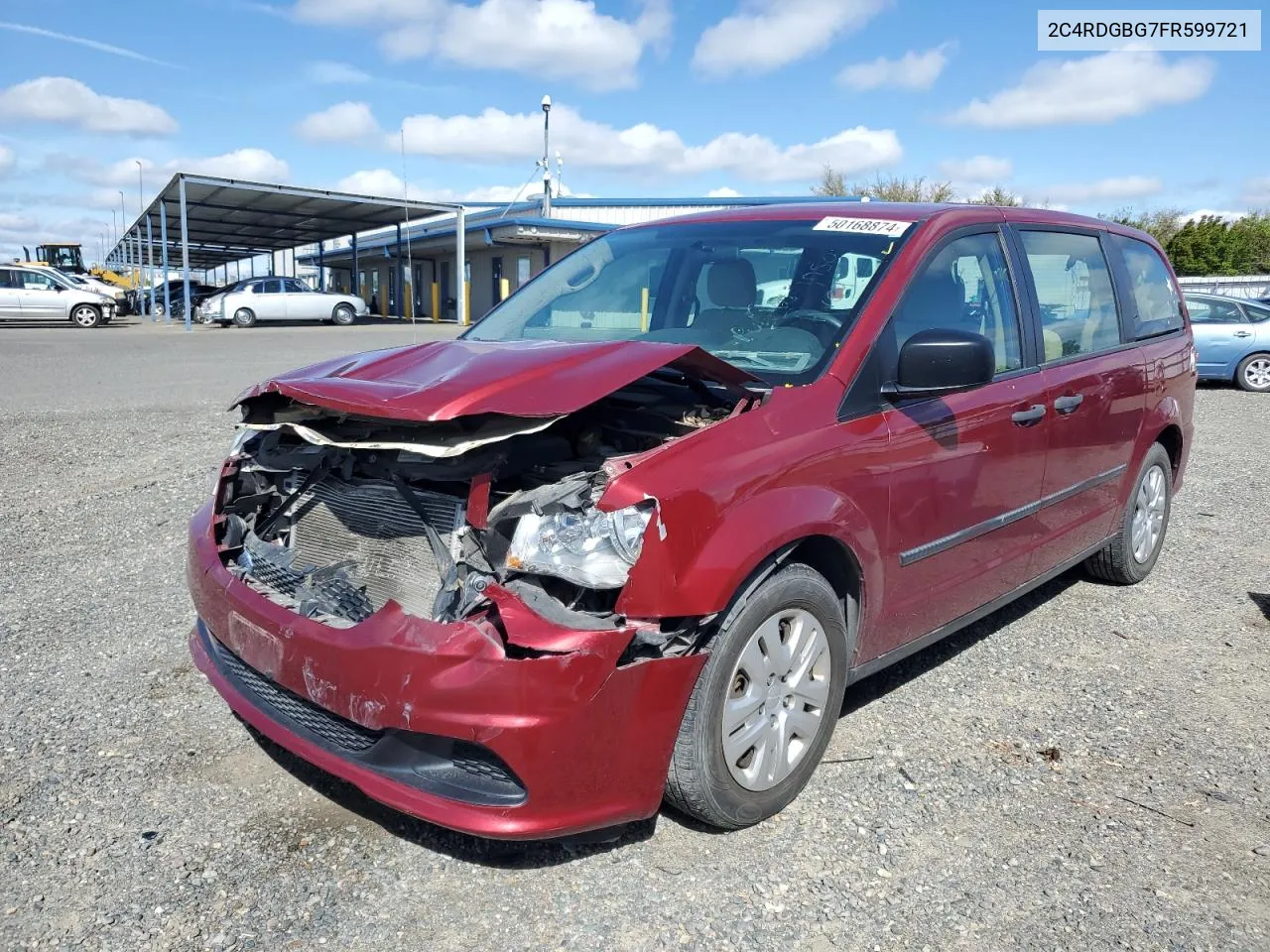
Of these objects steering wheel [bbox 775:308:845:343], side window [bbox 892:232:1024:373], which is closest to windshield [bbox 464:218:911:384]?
steering wheel [bbox 775:308:845:343]

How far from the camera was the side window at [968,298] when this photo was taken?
3430 millimetres

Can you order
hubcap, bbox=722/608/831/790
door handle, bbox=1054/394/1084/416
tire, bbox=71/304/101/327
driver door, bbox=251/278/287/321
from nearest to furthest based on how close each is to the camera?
hubcap, bbox=722/608/831/790
door handle, bbox=1054/394/1084/416
tire, bbox=71/304/101/327
driver door, bbox=251/278/287/321

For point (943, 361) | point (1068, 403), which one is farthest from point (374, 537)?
point (1068, 403)

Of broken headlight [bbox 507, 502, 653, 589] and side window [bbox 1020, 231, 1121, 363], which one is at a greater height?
side window [bbox 1020, 231, 1121, 363]

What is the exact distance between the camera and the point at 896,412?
321cm

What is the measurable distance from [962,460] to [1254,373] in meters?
15.6

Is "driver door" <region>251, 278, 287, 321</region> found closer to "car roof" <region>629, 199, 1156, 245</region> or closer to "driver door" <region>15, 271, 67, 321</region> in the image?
"driver door" <region>15, 271, 67, 321</region>

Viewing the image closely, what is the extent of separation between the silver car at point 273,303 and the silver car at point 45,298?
10.5 ft

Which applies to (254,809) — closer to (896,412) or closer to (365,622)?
(365,622)

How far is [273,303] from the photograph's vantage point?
31312 millimetres

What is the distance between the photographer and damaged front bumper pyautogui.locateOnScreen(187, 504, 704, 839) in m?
2.32

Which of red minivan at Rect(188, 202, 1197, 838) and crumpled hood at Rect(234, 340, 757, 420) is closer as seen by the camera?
red minivan at Rect(188, 202, 1197, 838)

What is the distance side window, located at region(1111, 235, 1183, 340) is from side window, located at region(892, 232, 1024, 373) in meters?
1.43

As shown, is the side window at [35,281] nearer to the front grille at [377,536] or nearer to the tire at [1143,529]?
the front grille at [377,536]
